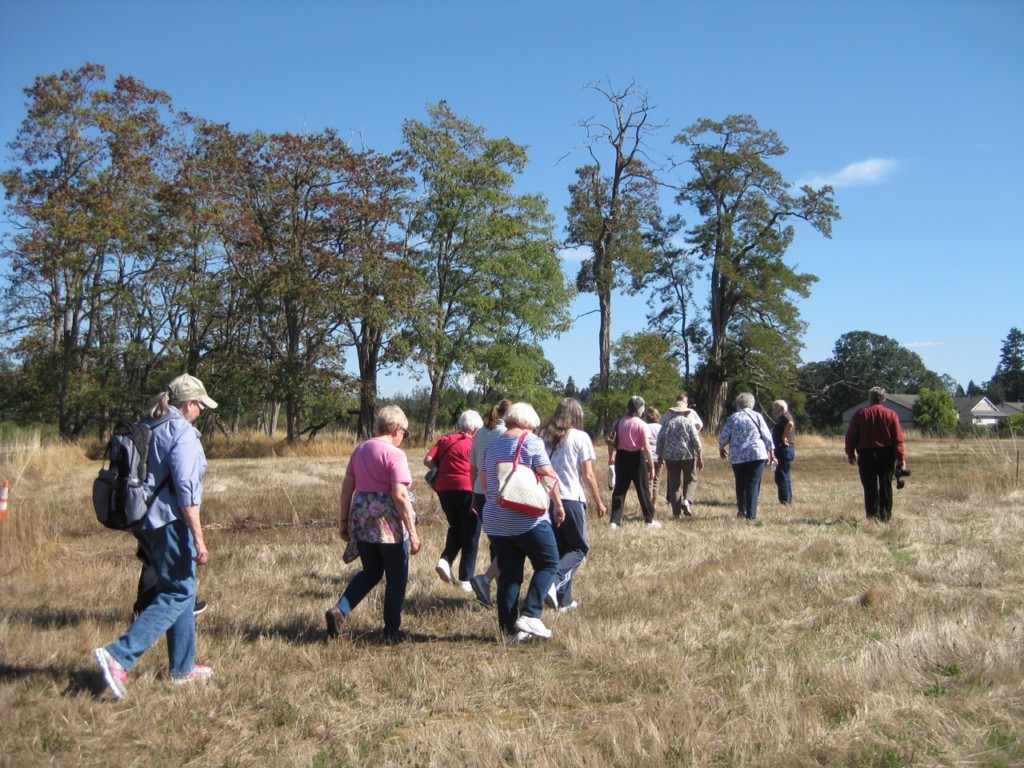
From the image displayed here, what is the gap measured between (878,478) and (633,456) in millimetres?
3282

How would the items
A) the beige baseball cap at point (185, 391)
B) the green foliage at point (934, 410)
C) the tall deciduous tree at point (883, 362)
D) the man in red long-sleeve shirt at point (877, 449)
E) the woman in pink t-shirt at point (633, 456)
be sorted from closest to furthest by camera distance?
the beige baseball cap at point (185, 391) < the woman in pink t-shirt at point (633, 456) < the man in red long-sleeve shirt at point (877, 449) < the green foliage at point (934, 410) < the tall deciduous tree at point (883, 362)

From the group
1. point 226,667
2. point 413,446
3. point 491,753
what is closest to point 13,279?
point 413,446

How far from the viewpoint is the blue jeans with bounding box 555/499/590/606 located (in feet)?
22.1

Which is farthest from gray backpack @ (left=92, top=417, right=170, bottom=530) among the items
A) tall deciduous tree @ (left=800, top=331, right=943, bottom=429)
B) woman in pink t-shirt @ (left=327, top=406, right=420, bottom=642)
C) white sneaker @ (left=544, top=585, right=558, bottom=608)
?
tall deciduous tree @ (left=800, top=331, right=943, bottom=429)

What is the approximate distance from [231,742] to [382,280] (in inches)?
1111

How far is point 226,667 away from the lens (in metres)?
5.35

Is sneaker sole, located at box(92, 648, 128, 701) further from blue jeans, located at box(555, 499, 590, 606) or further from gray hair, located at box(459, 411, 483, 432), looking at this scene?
gray hair, located at box(459, 411, 483, 432)

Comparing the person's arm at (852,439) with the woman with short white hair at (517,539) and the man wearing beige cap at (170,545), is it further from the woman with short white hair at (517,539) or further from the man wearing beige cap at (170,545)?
the man wearing beige cap at (170,545)

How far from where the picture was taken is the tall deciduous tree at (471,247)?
119 ft

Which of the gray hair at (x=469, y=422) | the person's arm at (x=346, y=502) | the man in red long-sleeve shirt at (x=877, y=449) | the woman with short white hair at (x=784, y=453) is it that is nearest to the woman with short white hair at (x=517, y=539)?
the person's arm at (x=346, y=502)

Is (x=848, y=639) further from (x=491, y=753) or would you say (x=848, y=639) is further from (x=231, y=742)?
(x=231, y=742)

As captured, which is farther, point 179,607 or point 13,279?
point 13,279

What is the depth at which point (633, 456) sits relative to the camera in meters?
10.9

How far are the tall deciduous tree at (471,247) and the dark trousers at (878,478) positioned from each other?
2519cm
